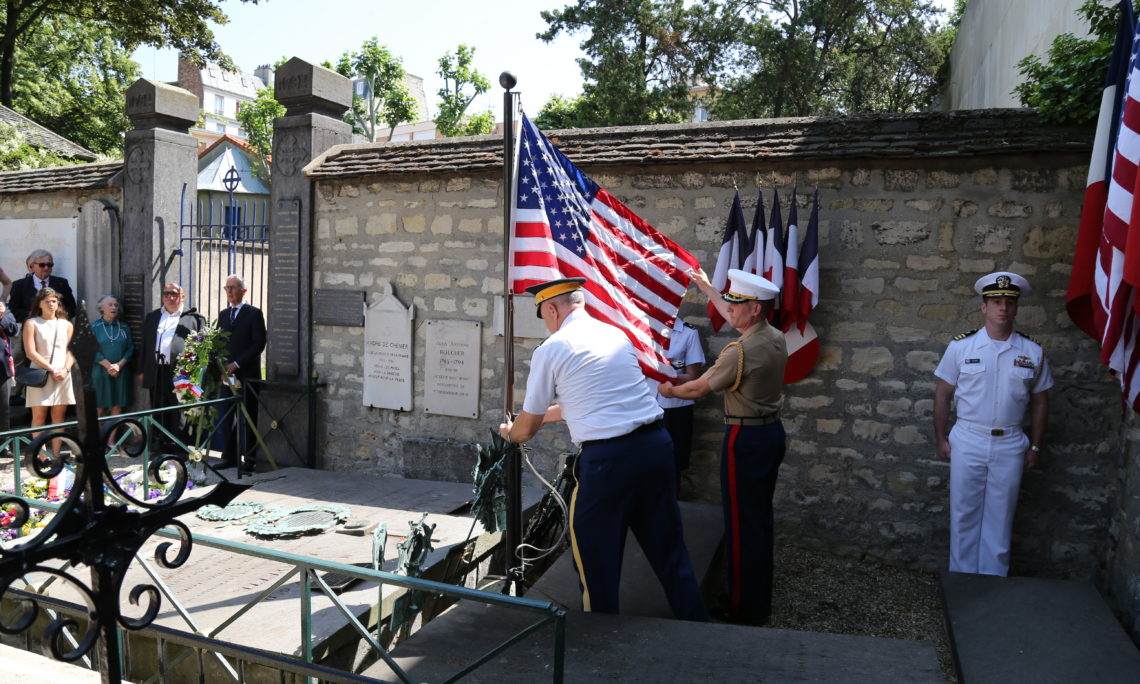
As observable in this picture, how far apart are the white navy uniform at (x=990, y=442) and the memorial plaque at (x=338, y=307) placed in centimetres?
520

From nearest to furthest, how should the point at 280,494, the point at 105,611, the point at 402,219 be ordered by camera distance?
the point at 105,611 < the point at 280,494 < the point at 402,219

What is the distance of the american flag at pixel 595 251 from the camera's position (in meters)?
4.43

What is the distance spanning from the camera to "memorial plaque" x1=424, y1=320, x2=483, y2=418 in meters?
7.41

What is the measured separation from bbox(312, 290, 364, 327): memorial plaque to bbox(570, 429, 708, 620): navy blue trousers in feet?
14.8

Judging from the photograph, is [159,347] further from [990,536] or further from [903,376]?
[990,536]

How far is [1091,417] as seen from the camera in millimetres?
5555

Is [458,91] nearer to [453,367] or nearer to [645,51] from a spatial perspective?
[645,51]

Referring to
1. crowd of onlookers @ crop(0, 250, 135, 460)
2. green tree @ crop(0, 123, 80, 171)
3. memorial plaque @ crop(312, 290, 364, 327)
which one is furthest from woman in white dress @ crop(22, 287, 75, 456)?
green tree @ crop(0, 123, 80, 171)

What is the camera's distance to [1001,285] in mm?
5215

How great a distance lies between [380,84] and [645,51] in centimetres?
1700

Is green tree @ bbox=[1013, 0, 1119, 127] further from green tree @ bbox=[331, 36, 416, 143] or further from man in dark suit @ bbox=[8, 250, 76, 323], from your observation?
green tree @ bbox=[331, 36, 416, 143]

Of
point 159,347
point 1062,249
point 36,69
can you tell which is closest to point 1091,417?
point 1062,249

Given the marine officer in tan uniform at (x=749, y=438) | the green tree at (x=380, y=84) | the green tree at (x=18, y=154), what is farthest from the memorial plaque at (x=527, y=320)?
the green tree at (x=380, y=84)

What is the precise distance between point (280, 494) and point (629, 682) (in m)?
4.60
